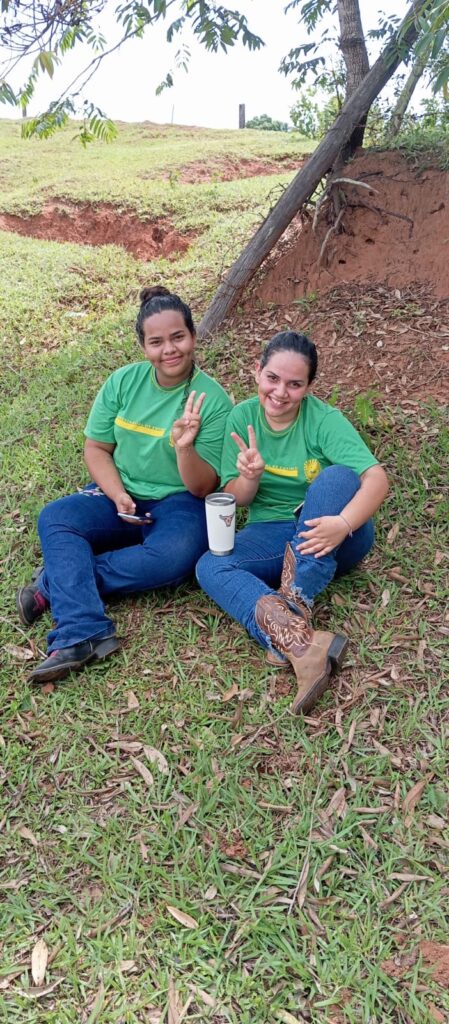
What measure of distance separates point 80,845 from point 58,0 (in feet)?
13.7

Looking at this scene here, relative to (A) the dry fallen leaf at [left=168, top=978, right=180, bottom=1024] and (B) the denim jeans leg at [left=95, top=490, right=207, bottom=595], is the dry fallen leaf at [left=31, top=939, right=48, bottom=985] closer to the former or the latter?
(A) the dry fallen leaf at [left=168, top=978, right=180, bottom=1024]

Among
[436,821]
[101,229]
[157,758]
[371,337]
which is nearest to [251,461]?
[157,758]

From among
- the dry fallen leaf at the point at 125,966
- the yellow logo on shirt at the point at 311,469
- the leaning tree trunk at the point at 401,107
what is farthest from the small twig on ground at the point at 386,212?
the dry fallen leaf at the point at 125,966

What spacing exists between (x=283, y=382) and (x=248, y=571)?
31.4 inches

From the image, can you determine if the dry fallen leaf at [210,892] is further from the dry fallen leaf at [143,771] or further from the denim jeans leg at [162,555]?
the denim jeans leg at [162,555]

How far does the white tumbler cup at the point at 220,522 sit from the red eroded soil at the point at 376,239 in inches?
114

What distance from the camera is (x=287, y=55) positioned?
5.73 meters

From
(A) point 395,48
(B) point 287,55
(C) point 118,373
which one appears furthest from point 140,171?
(C) point 118,373

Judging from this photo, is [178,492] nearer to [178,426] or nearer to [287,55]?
[178,426]

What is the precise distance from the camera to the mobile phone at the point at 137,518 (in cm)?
331

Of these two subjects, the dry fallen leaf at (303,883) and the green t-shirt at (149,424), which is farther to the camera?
the green t-shirt at (149,424)

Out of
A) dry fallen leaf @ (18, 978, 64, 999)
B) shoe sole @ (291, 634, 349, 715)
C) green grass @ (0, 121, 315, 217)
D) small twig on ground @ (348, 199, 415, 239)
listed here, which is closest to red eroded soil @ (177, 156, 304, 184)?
green grass @ (0, 121, 315, 217)

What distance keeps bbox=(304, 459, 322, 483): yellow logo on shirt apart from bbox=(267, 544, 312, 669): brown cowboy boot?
37cm

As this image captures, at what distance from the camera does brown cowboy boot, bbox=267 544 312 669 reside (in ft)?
9.43
